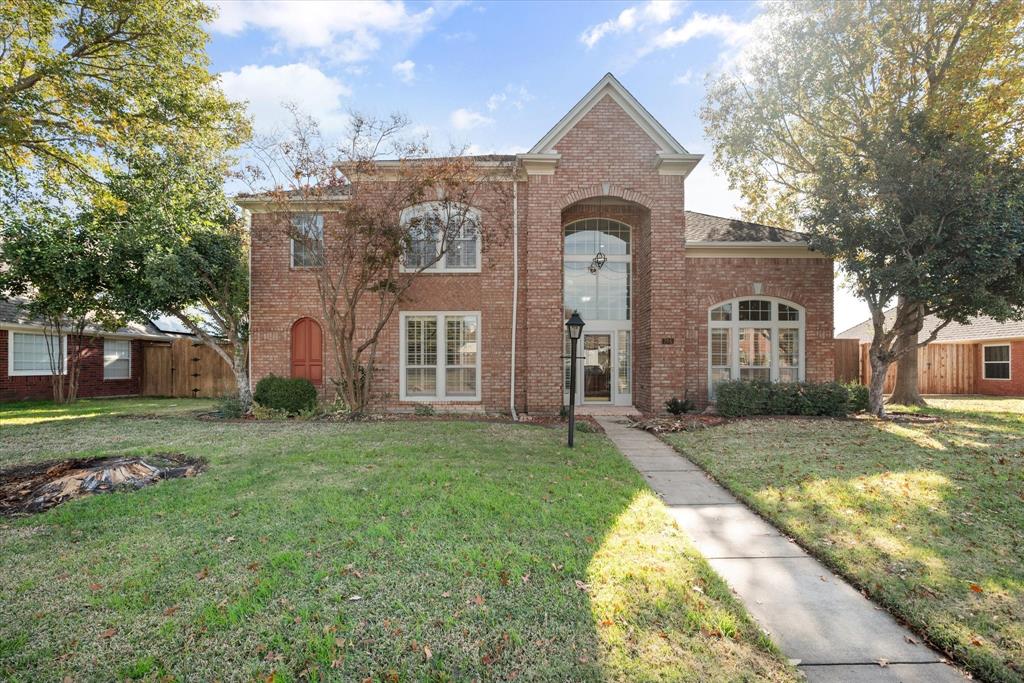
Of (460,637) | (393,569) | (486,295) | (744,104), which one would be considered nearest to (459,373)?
(486,295)

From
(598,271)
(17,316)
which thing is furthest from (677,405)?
(17,316)

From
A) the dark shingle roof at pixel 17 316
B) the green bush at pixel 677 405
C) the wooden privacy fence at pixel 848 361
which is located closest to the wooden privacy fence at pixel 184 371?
the dark shingle roof at pixel 17 316

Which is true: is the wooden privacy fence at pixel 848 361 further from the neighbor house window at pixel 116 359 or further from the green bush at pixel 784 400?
the neighbor house window at pixel 116 359

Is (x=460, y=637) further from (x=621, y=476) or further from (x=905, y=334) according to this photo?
(x=905, y=334)

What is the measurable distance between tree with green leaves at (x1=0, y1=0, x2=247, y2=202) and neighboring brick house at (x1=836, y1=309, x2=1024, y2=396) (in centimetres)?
2330

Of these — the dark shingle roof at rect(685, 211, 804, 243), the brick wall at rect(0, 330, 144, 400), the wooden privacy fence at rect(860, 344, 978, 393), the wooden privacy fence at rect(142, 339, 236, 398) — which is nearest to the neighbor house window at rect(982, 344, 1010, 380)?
the wooden privacy fence at rect(860, 344, 978, 393)

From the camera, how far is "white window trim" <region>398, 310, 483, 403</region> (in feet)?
39.9

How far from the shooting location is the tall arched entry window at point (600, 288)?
13.0 metres

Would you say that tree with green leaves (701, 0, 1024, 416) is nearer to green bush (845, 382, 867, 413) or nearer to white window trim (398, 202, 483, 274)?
green bush (845, 382, 867, 413)

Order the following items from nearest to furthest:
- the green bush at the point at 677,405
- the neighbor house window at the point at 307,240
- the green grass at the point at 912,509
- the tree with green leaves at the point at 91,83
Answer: the green grass at the point at 912,509 → the tree with green leaves at the point at 91,83 → the neighbor house window at the point at 307,240 → the green bush at the point at 677,405

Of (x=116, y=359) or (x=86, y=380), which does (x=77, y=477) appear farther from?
(x=116, y=359)

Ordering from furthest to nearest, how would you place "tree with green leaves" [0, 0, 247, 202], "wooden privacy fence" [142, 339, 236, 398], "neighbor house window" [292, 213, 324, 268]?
"wooden privacy fence" [142, 339, 236, 398]
"neighbor house window" [292, 213, 324, 268]
"tree with green leaves" [0, 0, 247, 202]

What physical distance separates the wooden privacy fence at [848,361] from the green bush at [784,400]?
674 centimetres

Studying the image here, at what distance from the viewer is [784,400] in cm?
1116
